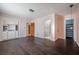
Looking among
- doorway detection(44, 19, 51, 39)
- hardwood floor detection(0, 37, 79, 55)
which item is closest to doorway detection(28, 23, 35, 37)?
hardwood floor detection(0, 37, 79, 55)

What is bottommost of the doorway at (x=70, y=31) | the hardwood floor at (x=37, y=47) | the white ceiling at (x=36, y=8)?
the hardwood floor at (x=37, y=47)

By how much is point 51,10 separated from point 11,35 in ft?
2.86

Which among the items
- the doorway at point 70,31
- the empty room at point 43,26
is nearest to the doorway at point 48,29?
the empty room at point 43,26

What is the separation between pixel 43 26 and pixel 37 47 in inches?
16.8

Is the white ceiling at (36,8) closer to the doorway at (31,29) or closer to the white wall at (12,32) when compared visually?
the white wall at (12,32)

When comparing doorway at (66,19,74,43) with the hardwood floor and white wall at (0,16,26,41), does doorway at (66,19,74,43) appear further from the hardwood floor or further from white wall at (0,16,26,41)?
white wall at (0,16,26,41)

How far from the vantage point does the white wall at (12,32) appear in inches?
77.9

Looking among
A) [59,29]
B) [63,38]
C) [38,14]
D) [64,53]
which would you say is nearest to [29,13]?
[38,14]

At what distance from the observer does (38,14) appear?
6.79 feet

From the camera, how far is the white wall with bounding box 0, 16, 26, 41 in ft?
6.49

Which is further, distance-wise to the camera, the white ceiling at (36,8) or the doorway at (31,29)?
the doorway at (31,29)
